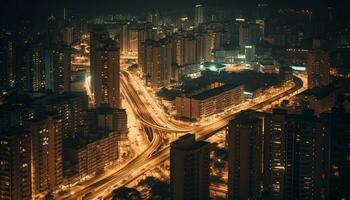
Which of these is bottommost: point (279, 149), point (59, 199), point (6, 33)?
point (59, 199)

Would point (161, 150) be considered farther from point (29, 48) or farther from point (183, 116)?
point (29, 48)

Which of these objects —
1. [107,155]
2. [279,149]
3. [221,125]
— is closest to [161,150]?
[107,155]

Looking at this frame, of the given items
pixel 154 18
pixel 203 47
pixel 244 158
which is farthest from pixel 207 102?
pixel 154 18

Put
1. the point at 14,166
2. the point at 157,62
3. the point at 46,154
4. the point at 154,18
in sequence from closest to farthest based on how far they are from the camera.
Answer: the point at 14,166 → the point at 46,154 → the point at 157,62 → the point at 154,18

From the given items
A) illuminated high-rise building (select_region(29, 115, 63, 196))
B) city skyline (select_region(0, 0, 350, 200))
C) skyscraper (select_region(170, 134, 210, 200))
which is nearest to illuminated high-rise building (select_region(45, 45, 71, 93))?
city skyline (select_region(0, 0, 350, 200))

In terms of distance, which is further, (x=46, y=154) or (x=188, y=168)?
(x=46, y=154)

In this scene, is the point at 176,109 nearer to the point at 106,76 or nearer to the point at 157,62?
the point at 106,76

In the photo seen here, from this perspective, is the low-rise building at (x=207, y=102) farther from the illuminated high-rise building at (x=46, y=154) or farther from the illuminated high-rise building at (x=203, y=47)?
the illuminated high-rise building at (x=203, y=47)
